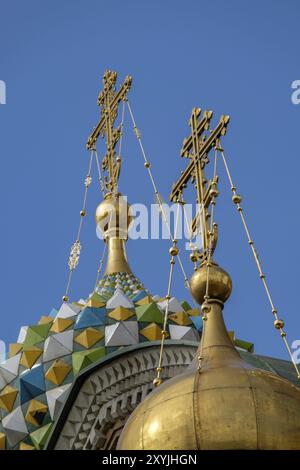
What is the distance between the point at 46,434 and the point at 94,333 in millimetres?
1079

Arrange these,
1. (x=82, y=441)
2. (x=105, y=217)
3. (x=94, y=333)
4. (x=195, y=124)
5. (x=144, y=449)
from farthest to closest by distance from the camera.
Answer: (x=105, y=217) < (x=94, y=333) < (x=82, y=441) < (x=195, y=124) < (x=144, y=449)

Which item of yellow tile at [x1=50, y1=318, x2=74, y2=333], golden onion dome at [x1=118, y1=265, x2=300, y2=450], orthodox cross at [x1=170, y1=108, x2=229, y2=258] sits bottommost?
golden onion dome at [x1=118, y1=265, x2=300, y2=450]

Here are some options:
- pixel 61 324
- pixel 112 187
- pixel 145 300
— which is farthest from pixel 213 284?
pixel 112 187

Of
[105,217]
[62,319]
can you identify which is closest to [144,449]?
[62,319]

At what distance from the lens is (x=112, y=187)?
1345 centimetres

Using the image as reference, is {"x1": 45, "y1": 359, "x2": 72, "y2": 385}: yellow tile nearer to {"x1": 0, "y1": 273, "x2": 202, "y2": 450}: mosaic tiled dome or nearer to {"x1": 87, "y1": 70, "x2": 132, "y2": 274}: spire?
{"x1": 0, "y1": 273, "x2": 202, "y2": 450}: mosaic tiled dome

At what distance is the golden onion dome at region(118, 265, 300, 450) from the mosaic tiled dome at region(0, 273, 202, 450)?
3.41 m

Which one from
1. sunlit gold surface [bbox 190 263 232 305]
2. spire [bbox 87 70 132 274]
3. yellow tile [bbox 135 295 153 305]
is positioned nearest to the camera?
sunlit gold surface [bbox 190 263 232 305]

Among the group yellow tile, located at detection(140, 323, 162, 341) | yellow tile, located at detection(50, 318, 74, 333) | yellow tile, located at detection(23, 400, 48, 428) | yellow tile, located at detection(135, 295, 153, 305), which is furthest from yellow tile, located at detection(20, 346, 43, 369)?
yellow tile, located at detection(135, 295, 153, 305)

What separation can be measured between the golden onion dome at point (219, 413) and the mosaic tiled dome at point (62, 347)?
11.2 feet

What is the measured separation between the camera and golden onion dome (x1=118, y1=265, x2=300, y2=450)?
21.7 feet

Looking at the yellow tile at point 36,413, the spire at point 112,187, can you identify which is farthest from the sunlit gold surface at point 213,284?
the spire at point 112,187

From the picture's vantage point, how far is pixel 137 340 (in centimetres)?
1091
